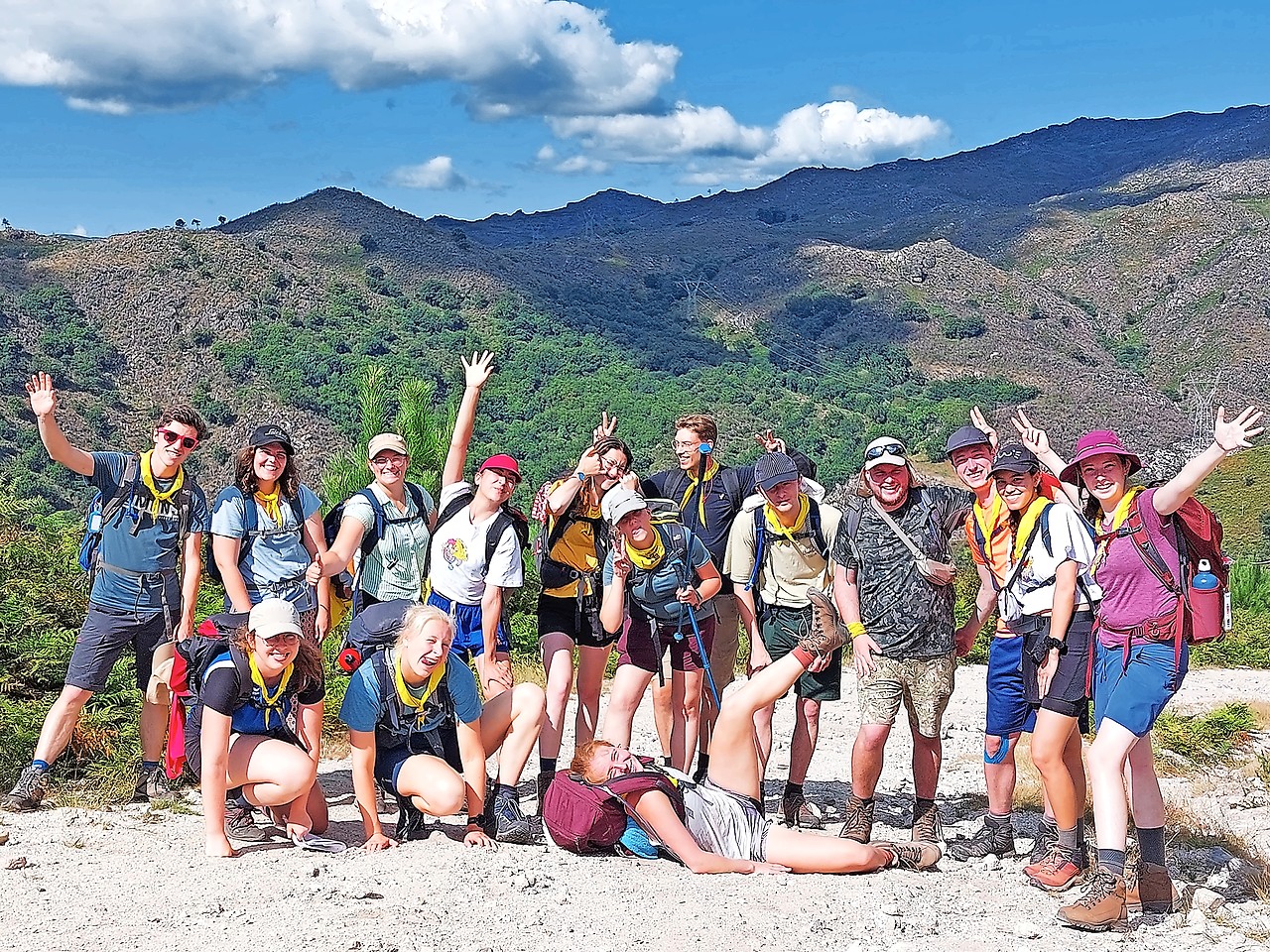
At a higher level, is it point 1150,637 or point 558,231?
point 558,231

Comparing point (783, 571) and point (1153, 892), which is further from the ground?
point (783, 571)

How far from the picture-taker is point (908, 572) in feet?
16.5

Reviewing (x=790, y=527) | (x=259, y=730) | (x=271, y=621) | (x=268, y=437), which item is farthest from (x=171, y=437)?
(x=790, y=527)

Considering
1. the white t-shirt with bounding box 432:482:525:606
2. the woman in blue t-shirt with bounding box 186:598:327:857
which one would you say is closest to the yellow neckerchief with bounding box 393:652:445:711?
the woman in blue t-shirt with bounding box 186:598:327:857

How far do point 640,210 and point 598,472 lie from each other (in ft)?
617

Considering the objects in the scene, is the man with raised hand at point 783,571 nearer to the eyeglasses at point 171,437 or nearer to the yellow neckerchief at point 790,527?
the yellow neckerchief at point 790,527

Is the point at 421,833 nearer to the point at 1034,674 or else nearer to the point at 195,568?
the point at 195,568

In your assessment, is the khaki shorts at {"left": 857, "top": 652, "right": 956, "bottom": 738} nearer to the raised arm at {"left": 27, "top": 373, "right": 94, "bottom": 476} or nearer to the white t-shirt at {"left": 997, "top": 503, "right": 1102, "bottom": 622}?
the white t-shirt at {"left": 997, "top": 503, "right": 1102, "bottom": 622}

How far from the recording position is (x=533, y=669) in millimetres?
9188

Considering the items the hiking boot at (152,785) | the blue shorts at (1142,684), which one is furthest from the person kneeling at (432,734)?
the blue shorts at (1142,684)

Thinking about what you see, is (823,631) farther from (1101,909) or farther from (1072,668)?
(1101,909)

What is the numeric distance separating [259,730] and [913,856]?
266 cm

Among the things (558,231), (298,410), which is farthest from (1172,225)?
(558,231)

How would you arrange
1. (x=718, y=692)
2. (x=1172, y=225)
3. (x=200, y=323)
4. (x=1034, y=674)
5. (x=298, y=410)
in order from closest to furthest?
(x=1034, y=674)
(x=718, y=692)
(x=298, y=410)
(x=200, y=323)
(x=1172, y=225)
